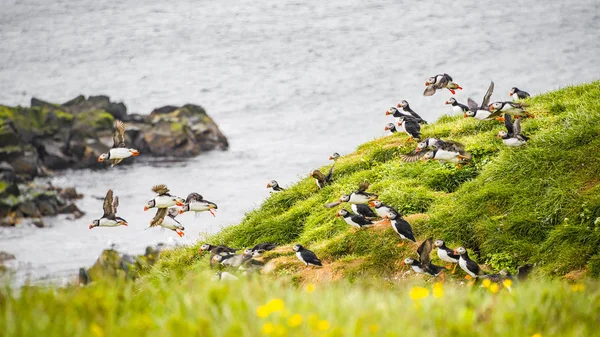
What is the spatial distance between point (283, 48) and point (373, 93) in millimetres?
10191

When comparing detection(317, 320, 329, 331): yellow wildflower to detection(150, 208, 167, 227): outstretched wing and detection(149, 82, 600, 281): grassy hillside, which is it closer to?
detection(149, 82, 600, 281): grassy hillside

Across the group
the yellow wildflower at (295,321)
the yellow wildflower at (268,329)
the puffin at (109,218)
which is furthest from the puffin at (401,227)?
the yellow wildflower at (268,329)

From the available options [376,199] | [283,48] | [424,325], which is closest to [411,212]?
[376,199]

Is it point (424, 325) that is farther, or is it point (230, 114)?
point (230, 114)

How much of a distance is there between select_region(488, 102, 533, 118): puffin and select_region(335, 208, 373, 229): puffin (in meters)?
3.15

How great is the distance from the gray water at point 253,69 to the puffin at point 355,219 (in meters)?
13.8

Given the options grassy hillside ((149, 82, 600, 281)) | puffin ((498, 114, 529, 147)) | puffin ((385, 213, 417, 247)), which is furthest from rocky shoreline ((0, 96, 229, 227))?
puffin ((498, 114, 529, 147))

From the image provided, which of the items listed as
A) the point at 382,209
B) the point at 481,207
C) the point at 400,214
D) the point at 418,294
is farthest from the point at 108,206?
the point at 418,294

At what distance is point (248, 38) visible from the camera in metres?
49.4

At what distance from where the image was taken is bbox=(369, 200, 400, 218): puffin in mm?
9852

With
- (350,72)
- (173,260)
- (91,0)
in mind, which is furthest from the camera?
(91,0)

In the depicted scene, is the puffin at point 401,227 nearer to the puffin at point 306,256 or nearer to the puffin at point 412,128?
the puffin at point 306,256

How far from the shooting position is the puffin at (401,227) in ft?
31.6

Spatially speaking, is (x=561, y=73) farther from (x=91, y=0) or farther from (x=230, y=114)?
(x=91, y=0)
